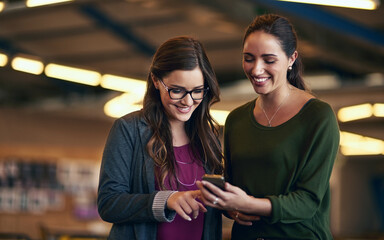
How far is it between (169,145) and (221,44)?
9.19 meters

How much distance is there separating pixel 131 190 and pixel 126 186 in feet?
0.11

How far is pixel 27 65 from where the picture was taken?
20.0 feet

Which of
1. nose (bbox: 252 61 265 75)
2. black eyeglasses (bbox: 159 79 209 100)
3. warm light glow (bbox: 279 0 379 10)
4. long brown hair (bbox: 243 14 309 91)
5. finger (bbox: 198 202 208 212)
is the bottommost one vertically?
finger (bbox: 198 202 208 212)

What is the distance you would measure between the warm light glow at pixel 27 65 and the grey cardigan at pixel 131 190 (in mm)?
4296

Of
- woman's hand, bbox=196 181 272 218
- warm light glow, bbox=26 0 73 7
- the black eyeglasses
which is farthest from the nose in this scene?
warm light glow, bbox=26 0 73 7

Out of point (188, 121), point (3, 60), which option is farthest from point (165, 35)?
point (188, 121)

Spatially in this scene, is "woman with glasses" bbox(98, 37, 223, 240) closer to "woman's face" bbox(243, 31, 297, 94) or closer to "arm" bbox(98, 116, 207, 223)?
"arm" bbox(98, 116, 207, 223)

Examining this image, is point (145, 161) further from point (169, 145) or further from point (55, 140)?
point (55, 140)

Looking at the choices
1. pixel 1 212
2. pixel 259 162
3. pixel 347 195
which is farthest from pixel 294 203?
pixel 347 195

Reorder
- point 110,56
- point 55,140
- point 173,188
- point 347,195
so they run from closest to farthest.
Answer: point 173,188 < point 110,56 < point 55,140 < point 347,195

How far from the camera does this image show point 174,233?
6.41 ft

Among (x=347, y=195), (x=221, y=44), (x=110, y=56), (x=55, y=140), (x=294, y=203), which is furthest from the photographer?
(x=347, y=195)

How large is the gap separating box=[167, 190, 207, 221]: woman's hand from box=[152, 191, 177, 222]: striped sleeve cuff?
3 cm

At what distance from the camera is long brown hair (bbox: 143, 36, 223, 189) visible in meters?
1.96
